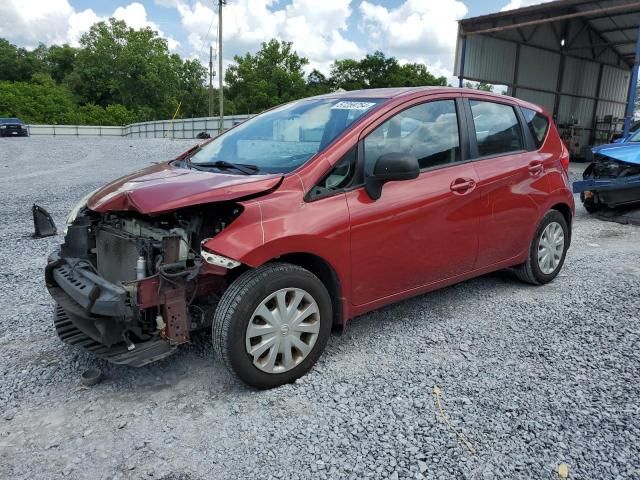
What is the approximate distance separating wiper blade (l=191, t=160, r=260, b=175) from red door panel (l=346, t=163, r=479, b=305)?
0.65 meters

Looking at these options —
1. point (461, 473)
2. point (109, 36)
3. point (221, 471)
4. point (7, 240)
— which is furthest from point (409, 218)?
point (109, 36)

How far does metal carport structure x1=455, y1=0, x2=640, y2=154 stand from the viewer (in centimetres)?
2019

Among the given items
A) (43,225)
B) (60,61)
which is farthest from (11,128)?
(60,61)

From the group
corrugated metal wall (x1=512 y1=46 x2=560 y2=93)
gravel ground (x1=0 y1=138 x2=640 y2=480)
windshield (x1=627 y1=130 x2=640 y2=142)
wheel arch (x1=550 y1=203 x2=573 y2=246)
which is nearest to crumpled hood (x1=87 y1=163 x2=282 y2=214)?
gravel ground (x1=0 y1=138 x2=640 y2=480)

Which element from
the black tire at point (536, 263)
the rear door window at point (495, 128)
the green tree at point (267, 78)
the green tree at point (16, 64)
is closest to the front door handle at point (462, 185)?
the rear door window at point (495, 128)

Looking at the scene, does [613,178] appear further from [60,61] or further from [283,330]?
[60,61]

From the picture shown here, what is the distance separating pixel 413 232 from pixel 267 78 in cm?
6236

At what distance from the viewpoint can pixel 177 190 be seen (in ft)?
9.52

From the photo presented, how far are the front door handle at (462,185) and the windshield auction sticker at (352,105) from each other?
849mm

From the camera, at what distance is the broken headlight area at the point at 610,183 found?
26.2 ft

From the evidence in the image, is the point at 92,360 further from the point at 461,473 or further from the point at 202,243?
the point at 461,473

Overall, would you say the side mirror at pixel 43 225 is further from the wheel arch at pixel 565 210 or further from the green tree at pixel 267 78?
the green tree at pixel 267 78

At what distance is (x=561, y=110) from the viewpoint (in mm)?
27422

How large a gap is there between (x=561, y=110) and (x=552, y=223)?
2587cm
